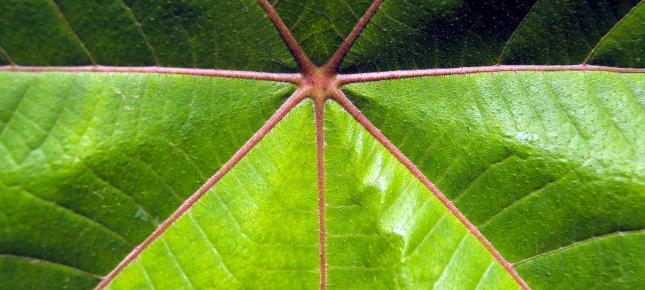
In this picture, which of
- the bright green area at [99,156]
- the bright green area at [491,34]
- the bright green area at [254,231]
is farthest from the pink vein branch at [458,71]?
the bright green area at [99,156]

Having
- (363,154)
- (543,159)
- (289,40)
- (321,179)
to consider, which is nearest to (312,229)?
(321,179)

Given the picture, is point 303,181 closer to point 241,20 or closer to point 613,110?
point 241,20

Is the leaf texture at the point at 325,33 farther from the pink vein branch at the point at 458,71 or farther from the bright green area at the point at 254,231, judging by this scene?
the bright green area at the point at 254,231

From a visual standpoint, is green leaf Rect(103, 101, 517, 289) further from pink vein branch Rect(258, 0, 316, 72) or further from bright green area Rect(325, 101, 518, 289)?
pink vein branch Rect(258, 0, 316, 72)

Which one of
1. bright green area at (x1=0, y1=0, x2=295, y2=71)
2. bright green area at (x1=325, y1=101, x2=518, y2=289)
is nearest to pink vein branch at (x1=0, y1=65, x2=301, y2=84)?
bright green area at (x1=0, y1=0, x2=295, y2=71)

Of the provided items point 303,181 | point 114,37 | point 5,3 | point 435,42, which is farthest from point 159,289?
point 435,42
